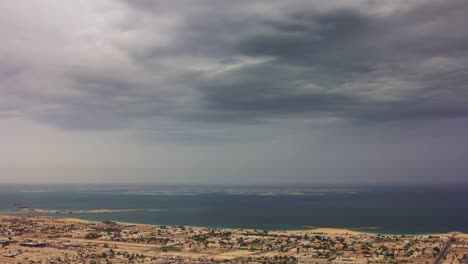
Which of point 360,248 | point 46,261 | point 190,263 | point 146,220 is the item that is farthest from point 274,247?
point 146,220

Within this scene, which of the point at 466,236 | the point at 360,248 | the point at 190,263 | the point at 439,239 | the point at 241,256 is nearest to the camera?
the point at 190,263

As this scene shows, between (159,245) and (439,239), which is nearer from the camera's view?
(159,245)

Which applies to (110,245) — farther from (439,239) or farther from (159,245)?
(439,239)

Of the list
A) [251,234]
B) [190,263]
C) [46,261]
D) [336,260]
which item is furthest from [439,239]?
[46,261]

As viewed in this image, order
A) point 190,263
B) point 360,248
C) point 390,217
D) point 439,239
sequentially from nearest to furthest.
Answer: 1. point 190,263
2. point 360,248
3. point 439,239
4. point 390,217

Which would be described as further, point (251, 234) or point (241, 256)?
point (251, 234)

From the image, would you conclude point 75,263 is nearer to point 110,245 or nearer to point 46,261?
point 46,261
